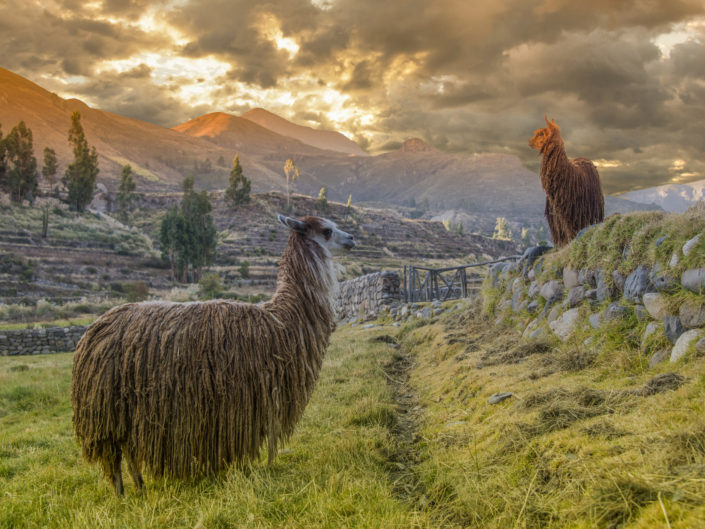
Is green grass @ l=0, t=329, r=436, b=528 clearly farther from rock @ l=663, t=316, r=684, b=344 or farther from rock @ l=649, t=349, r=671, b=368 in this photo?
rock @ l=663, t=316, r=684, b=344

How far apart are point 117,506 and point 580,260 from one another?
628 cm

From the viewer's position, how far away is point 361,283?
2117 centimetres

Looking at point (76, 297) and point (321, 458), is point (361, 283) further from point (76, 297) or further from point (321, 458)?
point (76, 297)

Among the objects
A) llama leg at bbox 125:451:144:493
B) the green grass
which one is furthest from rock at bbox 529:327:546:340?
llama leg at bbox 125:451:144:493

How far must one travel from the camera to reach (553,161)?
27.5 ft

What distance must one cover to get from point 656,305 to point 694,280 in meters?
0.49

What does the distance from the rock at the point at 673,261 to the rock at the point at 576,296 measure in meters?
1.50

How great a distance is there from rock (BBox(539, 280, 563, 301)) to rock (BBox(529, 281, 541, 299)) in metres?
0.26

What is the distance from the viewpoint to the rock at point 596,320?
207 inches

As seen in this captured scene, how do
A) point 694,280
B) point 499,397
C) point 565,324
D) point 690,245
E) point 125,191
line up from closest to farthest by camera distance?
point 694,280 < point 690,245 < point 499,397 < point 565,324 < point 125,191

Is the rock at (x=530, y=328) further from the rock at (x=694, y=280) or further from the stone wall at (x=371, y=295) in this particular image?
the stone wall at (x=371, y=295)

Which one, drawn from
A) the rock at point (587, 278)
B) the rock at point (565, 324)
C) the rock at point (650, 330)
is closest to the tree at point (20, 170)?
the rock at point (565, 324)

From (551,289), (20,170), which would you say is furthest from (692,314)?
(20,170)

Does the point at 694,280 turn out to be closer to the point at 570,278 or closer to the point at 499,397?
the point at 499,397
